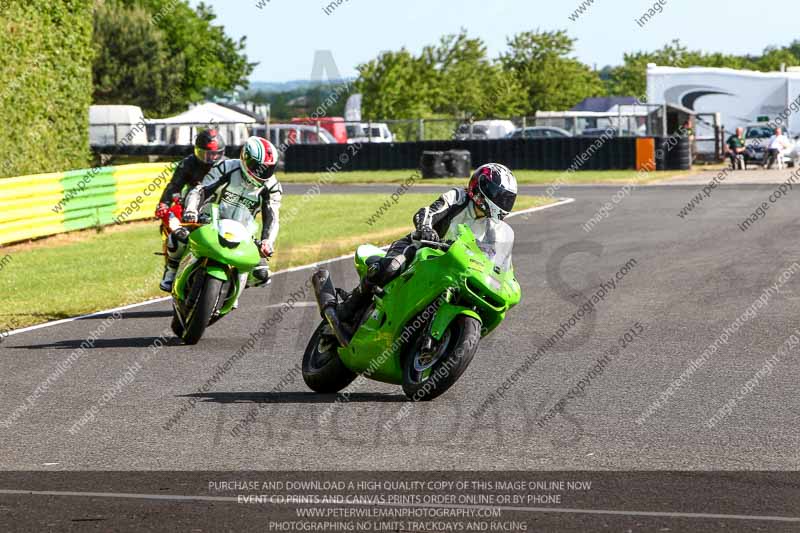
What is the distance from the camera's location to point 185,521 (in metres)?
5.71

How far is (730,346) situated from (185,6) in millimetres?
76057

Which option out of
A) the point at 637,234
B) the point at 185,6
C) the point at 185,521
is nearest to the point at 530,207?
the point at 637,234

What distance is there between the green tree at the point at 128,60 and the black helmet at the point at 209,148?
205 ft

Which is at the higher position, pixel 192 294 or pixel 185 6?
pixel 185 6

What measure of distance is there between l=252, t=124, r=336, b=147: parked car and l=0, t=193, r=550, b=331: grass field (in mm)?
16682

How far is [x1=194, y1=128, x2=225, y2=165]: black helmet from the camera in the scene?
13113 mm

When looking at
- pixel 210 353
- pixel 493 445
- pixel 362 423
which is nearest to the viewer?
pixel 493 445

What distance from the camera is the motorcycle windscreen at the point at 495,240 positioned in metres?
8.45

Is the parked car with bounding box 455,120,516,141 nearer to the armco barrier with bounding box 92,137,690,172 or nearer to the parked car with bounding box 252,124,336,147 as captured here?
the armco barrier with bounding box 92,137,690,172

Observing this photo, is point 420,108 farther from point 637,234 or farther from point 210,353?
point 210,353

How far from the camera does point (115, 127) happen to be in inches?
1855

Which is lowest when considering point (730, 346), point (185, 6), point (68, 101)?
point (730, 346)

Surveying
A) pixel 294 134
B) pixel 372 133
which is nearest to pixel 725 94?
pixel 372 133

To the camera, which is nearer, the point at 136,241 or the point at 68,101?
the point at 136,241
